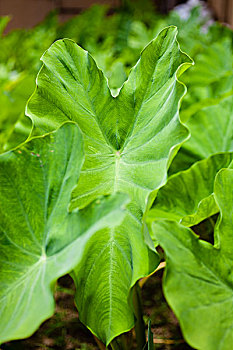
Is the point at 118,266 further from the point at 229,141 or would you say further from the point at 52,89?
the point at 229,141

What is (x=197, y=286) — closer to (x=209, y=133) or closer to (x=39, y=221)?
(x=39, y=221)

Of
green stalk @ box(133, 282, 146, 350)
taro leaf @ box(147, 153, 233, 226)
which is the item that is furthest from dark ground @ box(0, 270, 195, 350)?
taro leaf @ box(147, 153, 233, 226)

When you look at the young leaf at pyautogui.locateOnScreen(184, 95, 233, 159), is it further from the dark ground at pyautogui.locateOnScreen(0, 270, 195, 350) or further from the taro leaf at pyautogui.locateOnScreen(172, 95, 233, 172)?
the dark ground at pyautogui.locateOnScreen(0, 270, 195, 350)

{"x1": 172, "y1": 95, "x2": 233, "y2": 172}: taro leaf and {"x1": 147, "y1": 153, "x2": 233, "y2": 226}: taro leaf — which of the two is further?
{"x1": 172, "y1": 95, "x2": 233, "y2": 172}: taro leaf

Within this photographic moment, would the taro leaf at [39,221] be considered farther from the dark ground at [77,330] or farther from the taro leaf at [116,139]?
the dark ground at [77,330]

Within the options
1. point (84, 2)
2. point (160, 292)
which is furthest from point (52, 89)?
point (84, 2)
